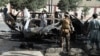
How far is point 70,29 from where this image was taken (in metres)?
14.0

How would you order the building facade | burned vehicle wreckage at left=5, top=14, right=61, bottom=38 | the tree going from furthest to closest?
the building facade < the tree < burned vehicle wreckage at left=5, top=14, right=61, bottom=38

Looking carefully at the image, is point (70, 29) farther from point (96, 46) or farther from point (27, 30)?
point (27, 30)

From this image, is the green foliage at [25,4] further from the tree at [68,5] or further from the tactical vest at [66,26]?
the tactical vest at [66,26]

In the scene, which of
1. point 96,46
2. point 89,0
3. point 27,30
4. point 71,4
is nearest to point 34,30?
point 27,30

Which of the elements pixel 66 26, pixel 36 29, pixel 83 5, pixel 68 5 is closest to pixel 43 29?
pixel 36 29

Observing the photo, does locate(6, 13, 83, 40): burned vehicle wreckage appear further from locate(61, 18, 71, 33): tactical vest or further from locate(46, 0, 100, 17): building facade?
locate(46, 0, 100, 17): building facade

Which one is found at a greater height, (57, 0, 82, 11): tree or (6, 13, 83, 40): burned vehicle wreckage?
(6, 13, 83, 40): burned vehicle wreckage

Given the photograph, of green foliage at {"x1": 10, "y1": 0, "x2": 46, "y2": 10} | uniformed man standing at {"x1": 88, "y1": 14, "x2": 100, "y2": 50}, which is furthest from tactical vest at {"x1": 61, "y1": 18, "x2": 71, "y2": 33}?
green foliage at {"x1": 10, "y1": 0, "x2": 46, "y2": 10}

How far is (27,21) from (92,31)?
250 inches

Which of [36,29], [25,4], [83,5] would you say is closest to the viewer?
[36,29]

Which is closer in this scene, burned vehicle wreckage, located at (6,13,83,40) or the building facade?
burned vehicle wreckage, located at (6,13,83,40)

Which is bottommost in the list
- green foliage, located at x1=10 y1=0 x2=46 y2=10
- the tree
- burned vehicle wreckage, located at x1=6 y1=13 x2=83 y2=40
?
the tree

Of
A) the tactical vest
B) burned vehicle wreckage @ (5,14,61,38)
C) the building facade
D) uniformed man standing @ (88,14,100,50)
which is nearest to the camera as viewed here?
uniformed man standing @ (88,14,100,50)

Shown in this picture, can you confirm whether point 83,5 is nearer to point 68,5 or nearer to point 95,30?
point 68,5
